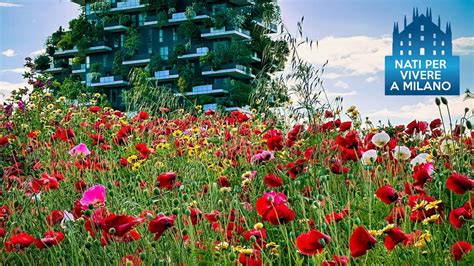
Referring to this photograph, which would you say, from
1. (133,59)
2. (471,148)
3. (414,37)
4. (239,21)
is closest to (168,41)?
(133,59)

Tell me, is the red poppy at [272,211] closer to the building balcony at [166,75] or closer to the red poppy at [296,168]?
the red poppy at [296,168]

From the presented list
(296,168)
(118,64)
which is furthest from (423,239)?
(118,64)

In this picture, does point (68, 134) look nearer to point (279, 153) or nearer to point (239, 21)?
point (279, 153)

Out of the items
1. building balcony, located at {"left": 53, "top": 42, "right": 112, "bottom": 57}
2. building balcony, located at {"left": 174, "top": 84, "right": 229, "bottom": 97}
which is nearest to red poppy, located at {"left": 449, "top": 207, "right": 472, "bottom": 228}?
building balcony, located at {"left": 174, "top": 84, "right": 229, "bottom": 97}

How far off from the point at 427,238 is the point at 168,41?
1947 inches

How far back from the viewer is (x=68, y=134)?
642 centimetres

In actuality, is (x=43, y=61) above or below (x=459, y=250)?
above

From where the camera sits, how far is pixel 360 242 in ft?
8.20

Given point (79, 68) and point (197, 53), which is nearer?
point (197, 53)

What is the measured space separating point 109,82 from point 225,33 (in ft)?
29.9

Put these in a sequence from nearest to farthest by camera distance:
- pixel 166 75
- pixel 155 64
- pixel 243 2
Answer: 1. pixel 166 75
2. pixel 155 64
3. pixel 243 2

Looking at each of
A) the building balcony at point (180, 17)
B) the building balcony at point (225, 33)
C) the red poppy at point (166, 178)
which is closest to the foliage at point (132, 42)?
the building balcony at point (180, 17)

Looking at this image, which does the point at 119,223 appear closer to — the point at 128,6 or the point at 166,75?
the point at 166,75

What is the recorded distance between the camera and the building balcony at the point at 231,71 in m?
47.3
